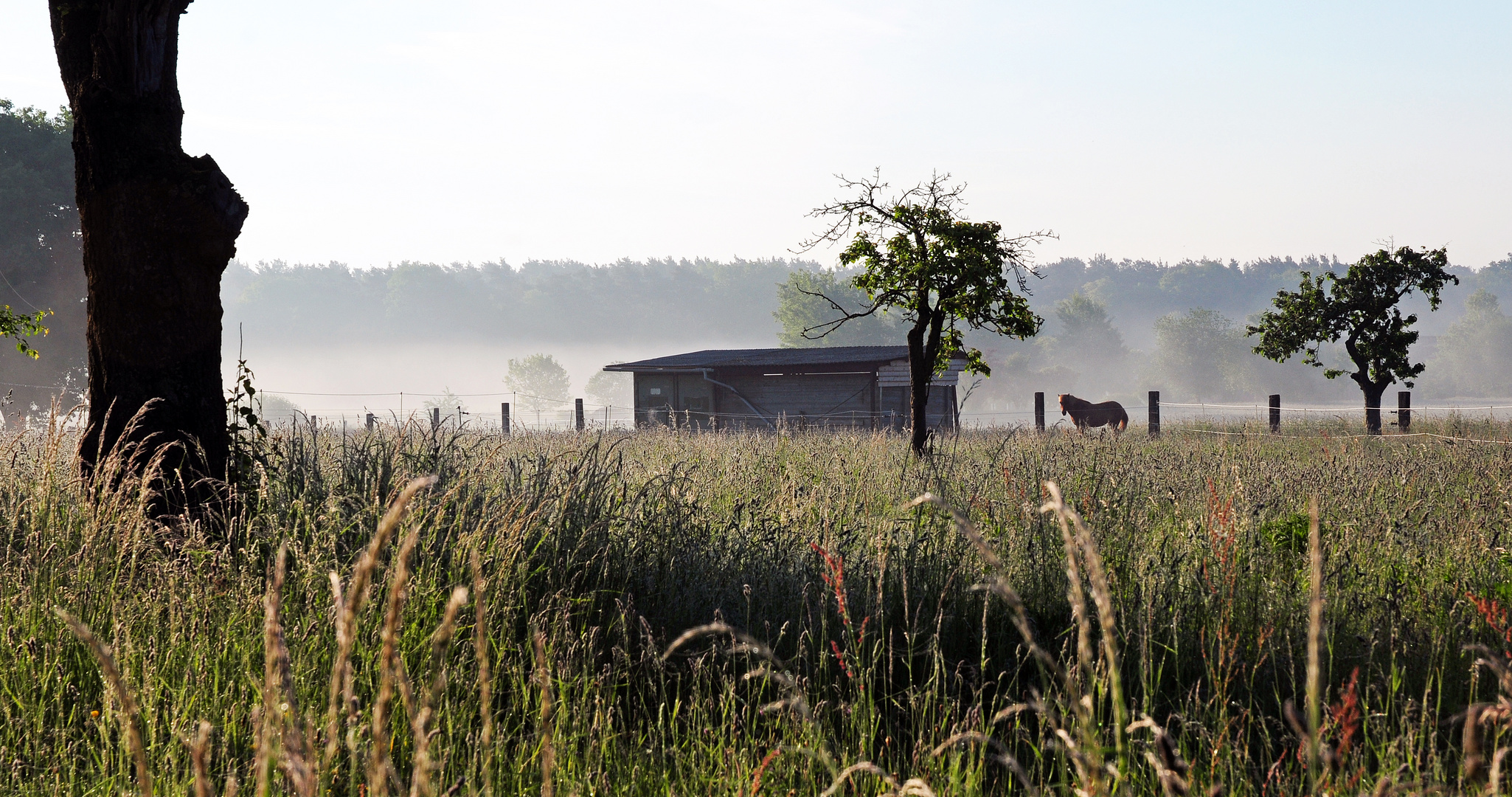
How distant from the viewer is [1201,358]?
126 metres

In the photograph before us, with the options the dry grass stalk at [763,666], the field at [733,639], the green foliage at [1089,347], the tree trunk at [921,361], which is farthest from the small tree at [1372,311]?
the green foliage at [1089,347]

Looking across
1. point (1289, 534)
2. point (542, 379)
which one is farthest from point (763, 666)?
point (542, 379)

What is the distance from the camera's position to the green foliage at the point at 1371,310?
19.9m

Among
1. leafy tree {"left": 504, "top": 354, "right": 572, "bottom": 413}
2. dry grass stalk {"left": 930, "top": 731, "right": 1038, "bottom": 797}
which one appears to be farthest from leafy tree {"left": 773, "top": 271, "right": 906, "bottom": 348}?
dry grass stalk {"left": 930, "top": 731, "right": 1038, "bottom": 797}

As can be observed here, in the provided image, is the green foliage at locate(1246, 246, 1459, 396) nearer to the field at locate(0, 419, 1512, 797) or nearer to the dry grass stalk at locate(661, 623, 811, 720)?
the field at locate(0, 419, 1512, 797)

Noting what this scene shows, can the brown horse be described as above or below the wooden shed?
below

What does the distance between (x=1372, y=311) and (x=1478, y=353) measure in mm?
148385

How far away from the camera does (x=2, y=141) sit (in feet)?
104

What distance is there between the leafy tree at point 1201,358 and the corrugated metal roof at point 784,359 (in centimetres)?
10984

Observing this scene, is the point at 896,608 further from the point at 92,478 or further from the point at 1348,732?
the point at 92,478

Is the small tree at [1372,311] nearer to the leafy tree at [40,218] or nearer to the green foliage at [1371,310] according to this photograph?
the green foliage at [1371,310]

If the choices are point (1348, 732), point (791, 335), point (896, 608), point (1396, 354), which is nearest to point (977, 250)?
point (896, 608)

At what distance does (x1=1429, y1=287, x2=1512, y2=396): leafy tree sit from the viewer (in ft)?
427

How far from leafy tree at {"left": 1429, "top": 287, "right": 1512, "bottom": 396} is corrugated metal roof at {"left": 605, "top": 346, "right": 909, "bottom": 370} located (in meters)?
133
